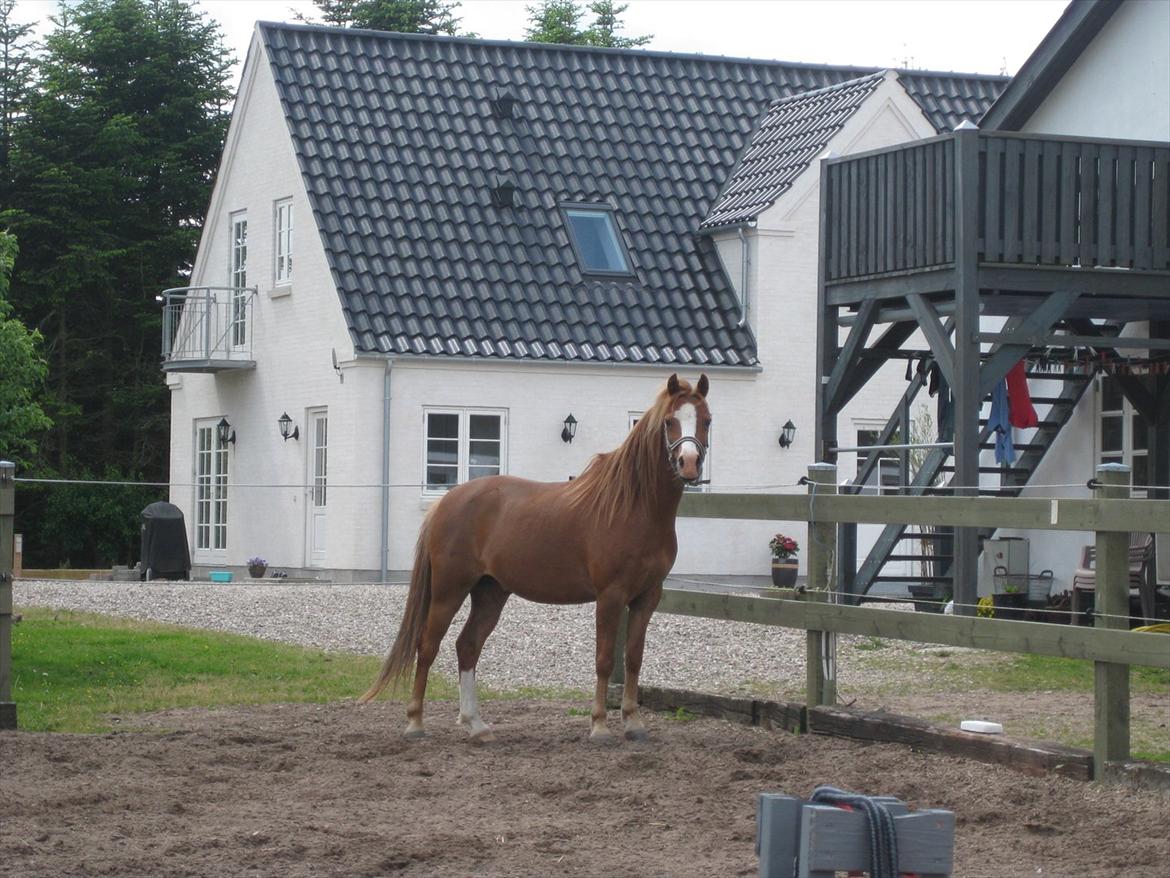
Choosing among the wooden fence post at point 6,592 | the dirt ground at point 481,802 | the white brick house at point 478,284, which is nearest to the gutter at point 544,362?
the white brick house at point 478,284

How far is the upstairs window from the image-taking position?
85.6ft

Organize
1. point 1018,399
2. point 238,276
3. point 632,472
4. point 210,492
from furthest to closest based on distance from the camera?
point 210,492 → point 238,276 → point 1018,399 → point 632,472

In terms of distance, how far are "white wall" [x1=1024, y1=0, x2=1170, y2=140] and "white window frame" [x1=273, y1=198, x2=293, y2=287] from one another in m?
12.0

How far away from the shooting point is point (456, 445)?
82.4ft

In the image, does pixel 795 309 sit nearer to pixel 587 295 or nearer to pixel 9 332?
pixel 587 295

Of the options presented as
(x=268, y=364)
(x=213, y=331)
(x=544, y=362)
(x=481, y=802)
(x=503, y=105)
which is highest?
(x=503, y=105)

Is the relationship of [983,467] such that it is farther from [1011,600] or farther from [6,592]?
[6,592]

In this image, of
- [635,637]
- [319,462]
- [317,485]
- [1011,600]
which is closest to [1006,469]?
[1011,600]

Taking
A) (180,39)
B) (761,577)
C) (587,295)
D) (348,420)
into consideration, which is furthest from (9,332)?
(180,39)

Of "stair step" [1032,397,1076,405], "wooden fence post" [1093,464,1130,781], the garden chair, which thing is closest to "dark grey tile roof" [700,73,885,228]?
"stair step" [1032,397,1076,405]

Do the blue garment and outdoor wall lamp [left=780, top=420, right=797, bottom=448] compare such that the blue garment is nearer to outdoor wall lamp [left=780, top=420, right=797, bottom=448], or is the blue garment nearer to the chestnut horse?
the chestnut horse

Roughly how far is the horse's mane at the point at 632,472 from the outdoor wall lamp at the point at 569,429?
1523cm

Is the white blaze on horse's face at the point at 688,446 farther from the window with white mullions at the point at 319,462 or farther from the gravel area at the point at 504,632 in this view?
the window with white mullions at the point at 319,462

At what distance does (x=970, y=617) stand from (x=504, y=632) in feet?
26.4
